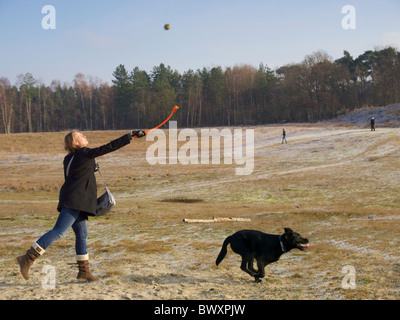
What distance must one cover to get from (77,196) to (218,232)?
6.03 m

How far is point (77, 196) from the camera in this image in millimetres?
5570

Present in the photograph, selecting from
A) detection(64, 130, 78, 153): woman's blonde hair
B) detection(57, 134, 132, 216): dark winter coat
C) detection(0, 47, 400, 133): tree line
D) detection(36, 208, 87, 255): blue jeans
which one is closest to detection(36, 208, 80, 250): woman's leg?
detection(36, 208, 87, 255): blue jeans

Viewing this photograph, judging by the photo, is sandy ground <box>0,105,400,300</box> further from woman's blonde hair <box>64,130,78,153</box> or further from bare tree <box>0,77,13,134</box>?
bare tree <box>0,77,13,134</box>

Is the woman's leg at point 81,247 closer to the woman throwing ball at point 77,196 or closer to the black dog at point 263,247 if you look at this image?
the woman throwing ball at point 77,196

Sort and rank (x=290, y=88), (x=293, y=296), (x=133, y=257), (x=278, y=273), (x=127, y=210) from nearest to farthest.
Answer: (x=293, y=296)
(x=278, y=273)
(x=133, y=257)
(x=127, y=210)
(x=290, y=88)

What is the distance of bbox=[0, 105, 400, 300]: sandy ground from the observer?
5.80 metres

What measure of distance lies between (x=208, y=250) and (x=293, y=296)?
3.26 m

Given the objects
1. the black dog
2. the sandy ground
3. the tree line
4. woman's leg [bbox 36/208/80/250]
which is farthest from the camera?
the tree line

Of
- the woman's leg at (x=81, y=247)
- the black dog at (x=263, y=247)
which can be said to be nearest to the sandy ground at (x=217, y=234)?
the woman's leg at (x=81, y=247)

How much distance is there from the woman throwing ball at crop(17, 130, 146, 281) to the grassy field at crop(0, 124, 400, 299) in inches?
24.4

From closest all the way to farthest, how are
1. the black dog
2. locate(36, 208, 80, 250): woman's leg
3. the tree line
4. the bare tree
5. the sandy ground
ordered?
locate(36, 208, 80, 250): woman's leg → the sandy ground → the black dog → the tree line → the bare tree
